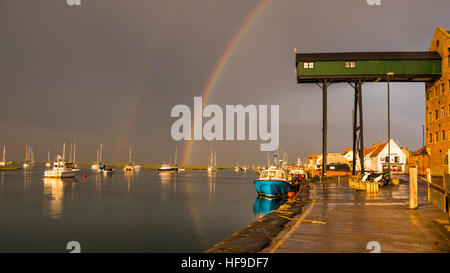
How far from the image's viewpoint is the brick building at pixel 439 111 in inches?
2130

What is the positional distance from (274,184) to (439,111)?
31555 millimetres

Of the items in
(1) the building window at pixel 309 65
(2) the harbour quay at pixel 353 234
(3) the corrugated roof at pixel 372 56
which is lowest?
(2) the harbour quay at pixel 353 234

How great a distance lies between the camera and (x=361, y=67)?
54781 millimetres

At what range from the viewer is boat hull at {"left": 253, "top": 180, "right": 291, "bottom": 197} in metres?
50.4

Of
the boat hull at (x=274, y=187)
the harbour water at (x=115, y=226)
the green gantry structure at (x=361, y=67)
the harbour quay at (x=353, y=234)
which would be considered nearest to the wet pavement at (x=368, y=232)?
the harbour quay at (x=353, y=234)

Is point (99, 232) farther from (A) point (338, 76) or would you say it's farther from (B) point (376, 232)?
(A) point (338, 76)

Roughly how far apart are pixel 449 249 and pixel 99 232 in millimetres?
26149

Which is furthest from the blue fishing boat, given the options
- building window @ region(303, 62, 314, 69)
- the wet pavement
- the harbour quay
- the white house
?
the white house

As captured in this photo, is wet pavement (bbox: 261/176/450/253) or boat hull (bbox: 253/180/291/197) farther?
boat hull (bbox: 253/180/291/197)

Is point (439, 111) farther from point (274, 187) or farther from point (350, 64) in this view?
point (274, 187)

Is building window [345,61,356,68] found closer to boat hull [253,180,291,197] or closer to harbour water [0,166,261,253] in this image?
boat hull [253,180,291,197]

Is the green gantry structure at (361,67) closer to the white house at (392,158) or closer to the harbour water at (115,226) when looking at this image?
the harbour water at (115,226)

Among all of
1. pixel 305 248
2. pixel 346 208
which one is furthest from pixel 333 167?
pixel 305 248

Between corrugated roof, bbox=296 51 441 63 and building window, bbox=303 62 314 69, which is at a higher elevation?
corrugated roof, bbox=296 51 441 63
